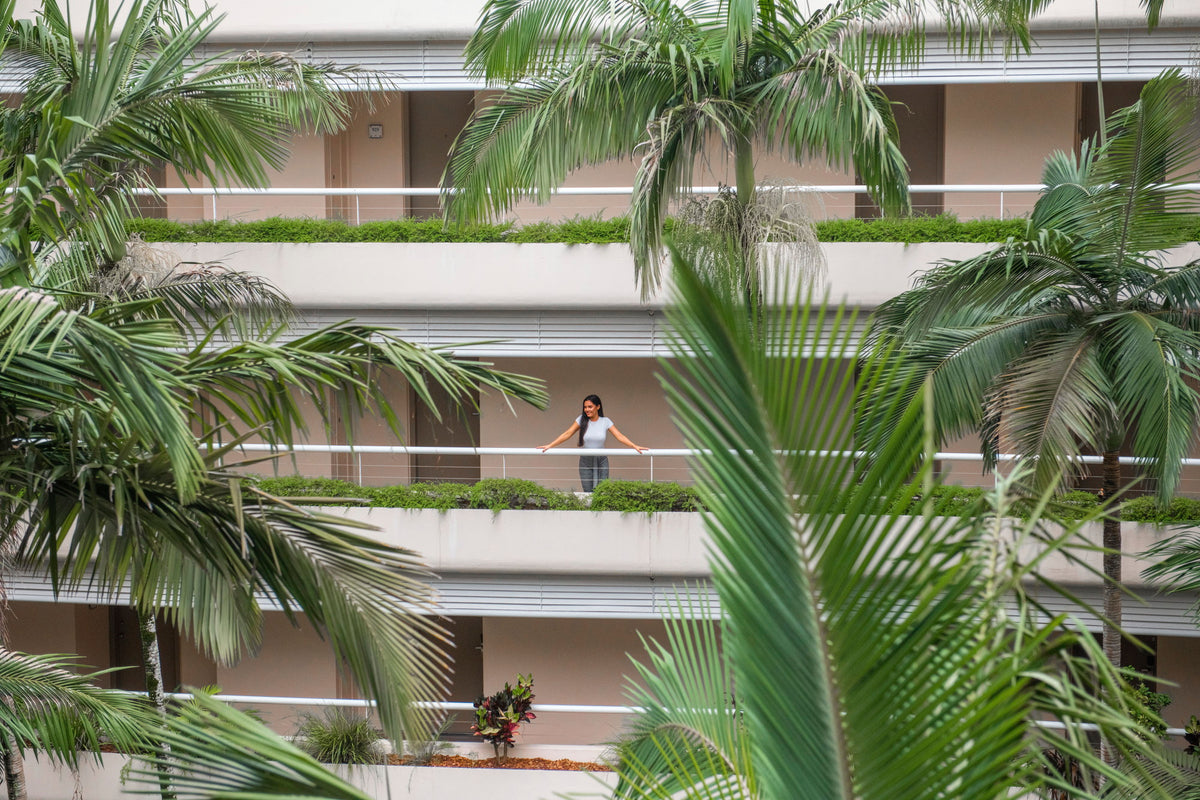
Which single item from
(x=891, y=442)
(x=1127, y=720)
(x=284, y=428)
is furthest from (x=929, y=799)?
(x=284, y=428)

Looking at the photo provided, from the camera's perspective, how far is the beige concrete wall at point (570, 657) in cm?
1352

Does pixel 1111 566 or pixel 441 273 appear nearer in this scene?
pixel 1111 566

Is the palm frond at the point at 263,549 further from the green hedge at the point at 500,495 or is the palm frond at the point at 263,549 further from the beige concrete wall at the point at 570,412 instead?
the beige concrete wall at the point at 570,412

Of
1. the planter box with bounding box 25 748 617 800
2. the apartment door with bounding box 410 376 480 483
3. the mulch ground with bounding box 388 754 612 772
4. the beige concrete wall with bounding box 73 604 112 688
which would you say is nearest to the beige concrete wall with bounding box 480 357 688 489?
the apartment door with bounding box 410 376 480 483

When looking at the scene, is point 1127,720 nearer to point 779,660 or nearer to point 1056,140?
point 779,660

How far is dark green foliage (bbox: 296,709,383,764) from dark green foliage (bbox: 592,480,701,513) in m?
3.21

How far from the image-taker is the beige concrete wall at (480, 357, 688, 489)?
14.4 m

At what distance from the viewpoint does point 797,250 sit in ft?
25.4

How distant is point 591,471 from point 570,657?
108 inches

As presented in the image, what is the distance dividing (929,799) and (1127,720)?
46 cm

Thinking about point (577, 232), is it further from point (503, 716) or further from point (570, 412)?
point (503, 716)

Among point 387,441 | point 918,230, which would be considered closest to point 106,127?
point 918,230

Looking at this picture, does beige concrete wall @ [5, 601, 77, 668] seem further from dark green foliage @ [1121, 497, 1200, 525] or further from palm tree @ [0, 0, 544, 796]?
dark green foliage @ [1121, 497, 1200, 525]

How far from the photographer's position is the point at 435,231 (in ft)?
41.6
